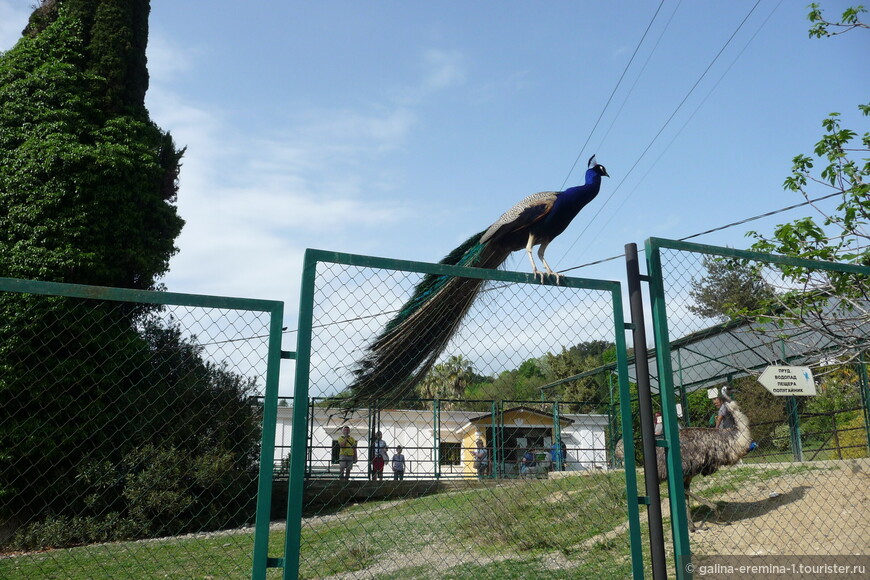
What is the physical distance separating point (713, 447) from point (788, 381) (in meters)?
3.83

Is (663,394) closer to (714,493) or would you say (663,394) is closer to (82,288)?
(82,288)

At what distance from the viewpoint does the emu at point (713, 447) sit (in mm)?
7047

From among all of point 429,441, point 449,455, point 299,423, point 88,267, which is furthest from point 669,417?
point 88,267

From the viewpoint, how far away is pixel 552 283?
349 cm

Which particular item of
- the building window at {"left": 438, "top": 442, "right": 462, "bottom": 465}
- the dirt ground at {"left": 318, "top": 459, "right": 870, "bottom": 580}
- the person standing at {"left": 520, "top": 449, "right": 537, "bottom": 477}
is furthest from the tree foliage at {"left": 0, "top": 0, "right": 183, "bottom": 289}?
the dirt ground at {"left": 318, "top": 459, "right": 870, "bottom": 580}

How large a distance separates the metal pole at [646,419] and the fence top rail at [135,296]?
73.1 inches

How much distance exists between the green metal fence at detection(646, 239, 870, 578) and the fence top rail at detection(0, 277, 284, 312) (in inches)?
82.8

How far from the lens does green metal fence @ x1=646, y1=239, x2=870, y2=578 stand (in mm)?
3654

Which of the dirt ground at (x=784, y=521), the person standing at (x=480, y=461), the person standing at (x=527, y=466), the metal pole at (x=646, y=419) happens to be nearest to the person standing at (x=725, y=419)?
the dirt ground at (x=784, y=521)

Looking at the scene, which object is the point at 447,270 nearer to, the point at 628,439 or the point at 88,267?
the point at 628,439

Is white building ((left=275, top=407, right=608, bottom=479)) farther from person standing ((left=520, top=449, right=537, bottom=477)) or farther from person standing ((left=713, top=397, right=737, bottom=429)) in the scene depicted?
person standing ((left=713, top=397, right=737, bottom=429))

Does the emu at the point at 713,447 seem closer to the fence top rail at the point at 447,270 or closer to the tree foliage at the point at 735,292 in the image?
the tree foliage at the point at 735,292

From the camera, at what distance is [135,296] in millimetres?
2752

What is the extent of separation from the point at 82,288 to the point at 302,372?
1065 mm
